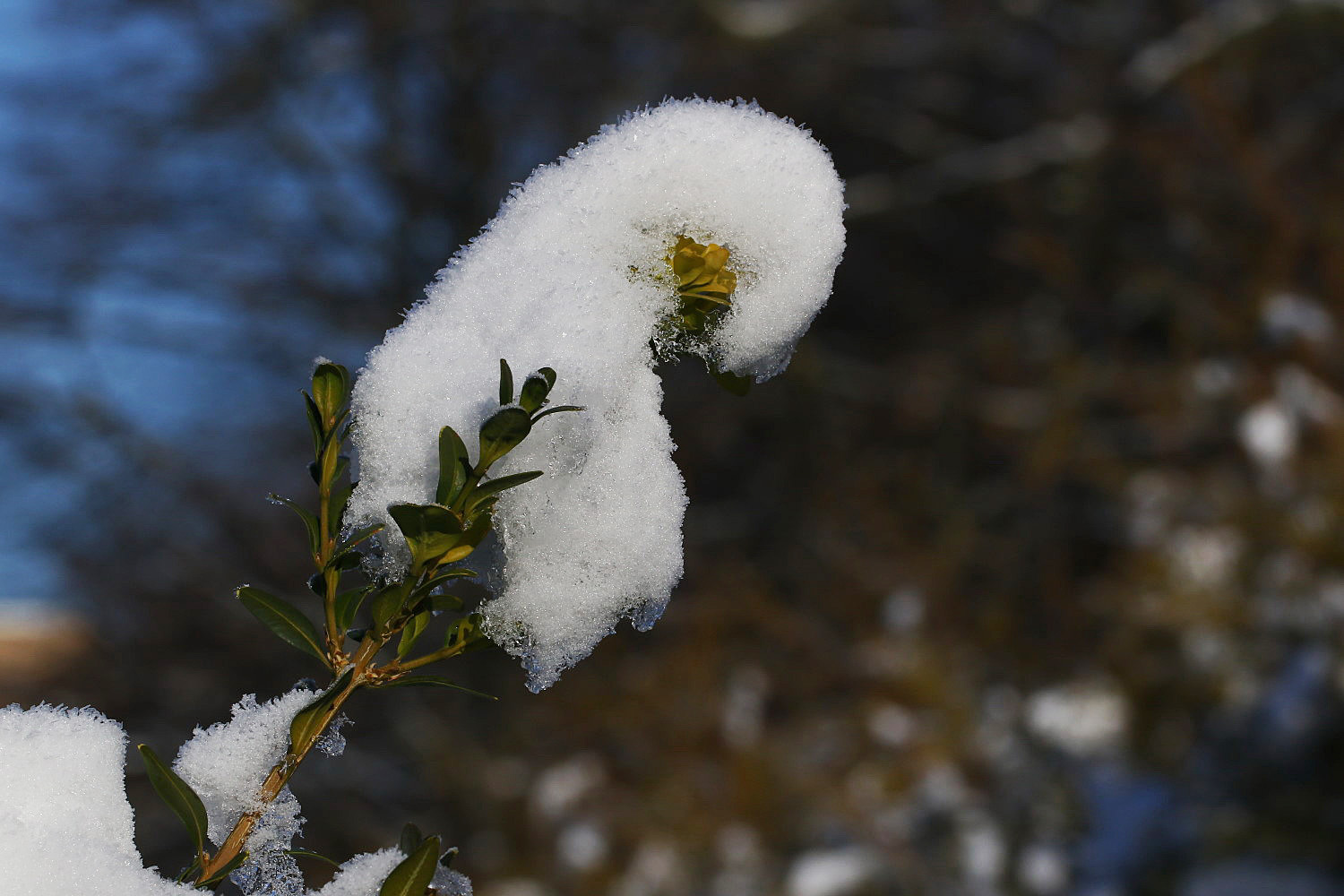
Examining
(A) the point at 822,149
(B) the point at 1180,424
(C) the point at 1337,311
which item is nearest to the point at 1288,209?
(C) the point at 1337,311

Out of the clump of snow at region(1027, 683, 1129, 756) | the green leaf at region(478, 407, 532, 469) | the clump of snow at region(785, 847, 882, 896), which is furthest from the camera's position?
the clump of snow at region(1027, 683, 1129, 756)

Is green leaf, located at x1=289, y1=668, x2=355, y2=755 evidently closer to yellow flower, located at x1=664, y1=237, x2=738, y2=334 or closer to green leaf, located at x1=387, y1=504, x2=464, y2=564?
green leaf, located at x1=387, y1=504, x2=464, y2=564

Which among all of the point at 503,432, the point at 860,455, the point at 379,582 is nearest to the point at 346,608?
the point at 379,582

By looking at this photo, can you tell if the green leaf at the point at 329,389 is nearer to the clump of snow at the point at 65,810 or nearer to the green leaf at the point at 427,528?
the green leaf at the point at 427,528

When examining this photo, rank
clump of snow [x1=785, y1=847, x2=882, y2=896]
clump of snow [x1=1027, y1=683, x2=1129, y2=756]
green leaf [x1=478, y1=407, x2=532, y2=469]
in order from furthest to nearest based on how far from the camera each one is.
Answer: clump of snow [x1=1027, y1=683, x2=1129, y2=756]
clump of snow [x1=785, y1=847, x2=882, y2=896]
green leaf [x1=478, y1=407, x2=532, y2=469]

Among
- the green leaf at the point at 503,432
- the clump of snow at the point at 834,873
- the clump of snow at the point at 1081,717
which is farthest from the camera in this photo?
the clump of snow at the point at 1081,717

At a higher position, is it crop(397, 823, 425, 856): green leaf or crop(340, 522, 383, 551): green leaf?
crop(340, 522, 383, 551): green leaf

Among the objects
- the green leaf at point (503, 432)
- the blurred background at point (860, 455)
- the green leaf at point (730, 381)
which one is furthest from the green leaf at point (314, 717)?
the blurred background at point (860, 455)

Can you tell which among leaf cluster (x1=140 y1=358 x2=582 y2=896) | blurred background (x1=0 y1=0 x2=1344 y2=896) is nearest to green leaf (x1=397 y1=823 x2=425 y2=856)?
leaf cluster (x1=140 y1=358 x2=582 y2=896)
